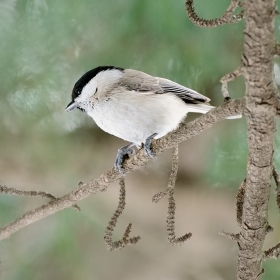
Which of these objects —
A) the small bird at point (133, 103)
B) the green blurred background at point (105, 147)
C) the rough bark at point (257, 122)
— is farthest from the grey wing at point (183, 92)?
the rough bark at point (257, 122)

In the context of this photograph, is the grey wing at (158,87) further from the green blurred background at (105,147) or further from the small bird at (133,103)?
the green blurred background at (105,147)

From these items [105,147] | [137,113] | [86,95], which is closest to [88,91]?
[86,95]

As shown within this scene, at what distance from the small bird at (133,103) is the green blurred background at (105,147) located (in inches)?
4.7

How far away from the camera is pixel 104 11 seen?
2.84 ft

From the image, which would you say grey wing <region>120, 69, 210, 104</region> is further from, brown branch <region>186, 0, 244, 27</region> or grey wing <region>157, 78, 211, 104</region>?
brown branch <region>186, 0, 244, 27</region>

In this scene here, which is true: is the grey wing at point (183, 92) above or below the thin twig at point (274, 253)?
above

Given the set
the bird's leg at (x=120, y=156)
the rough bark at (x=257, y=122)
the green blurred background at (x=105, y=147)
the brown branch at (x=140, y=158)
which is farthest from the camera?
the green blurred background at (x=105, y=147)

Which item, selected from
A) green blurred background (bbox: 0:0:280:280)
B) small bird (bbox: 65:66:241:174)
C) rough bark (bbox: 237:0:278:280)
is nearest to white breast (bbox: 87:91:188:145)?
small bird (bbox: 65:66:241:174)

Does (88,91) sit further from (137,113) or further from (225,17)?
(225,17)

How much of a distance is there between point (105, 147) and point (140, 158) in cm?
39

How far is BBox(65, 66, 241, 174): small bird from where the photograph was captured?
2.38 ft

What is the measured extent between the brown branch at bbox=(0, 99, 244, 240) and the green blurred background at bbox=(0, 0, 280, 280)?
0.79ft

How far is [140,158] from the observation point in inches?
25.4

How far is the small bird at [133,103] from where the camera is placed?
73 centimetres
